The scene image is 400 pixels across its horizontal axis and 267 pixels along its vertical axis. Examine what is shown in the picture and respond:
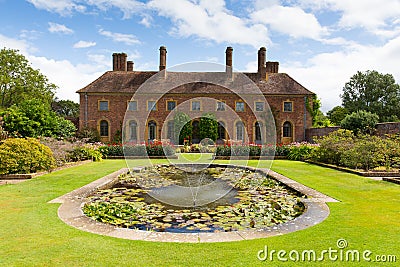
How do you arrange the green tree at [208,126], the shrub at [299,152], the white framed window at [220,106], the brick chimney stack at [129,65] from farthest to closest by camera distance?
1. the brick chimney stack at [129,65]
2. the white framed window at [220,106]
3. the green tree at [208,126]
4. the shrub at [299,152]

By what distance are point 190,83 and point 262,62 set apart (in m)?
7.46

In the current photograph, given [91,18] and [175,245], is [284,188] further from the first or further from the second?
[91,18]

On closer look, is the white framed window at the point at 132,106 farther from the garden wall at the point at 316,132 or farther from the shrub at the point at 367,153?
the shrub at the point at 367,153

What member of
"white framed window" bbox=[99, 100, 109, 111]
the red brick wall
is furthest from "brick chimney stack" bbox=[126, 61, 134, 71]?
"white framed window" bbox=[99, 100, 109, 111]

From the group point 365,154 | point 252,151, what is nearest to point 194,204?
point 365,154

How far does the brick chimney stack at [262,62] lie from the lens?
3091cm

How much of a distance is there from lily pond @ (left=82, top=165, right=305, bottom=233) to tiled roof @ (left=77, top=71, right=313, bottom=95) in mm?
20020

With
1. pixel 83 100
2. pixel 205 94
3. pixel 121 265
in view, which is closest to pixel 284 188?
pixel 121 265

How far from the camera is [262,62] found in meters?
31.3

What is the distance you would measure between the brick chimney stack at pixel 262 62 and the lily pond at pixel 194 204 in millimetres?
22309

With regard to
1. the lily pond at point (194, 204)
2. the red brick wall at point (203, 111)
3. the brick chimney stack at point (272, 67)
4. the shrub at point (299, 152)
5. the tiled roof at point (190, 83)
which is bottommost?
the lily pond at point (194, 204)

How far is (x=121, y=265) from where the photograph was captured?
322 cm

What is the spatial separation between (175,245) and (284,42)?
12.2 metres

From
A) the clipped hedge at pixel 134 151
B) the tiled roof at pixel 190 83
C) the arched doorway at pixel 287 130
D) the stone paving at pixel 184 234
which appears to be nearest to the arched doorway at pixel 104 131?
the tiled roof at pixel 190 83
